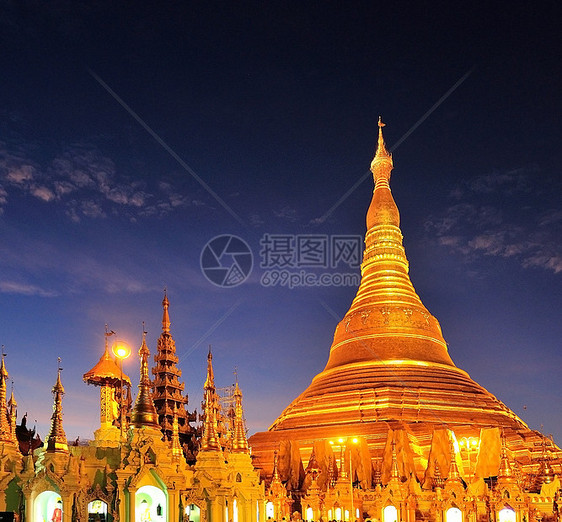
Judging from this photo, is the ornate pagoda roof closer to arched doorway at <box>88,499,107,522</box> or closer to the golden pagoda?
the golden pagoda

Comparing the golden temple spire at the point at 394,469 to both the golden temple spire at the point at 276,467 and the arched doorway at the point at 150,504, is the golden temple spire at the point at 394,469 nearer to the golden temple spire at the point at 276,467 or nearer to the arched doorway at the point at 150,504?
the golden temple spire at the point at 276,467

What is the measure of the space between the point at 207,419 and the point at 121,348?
361 inches

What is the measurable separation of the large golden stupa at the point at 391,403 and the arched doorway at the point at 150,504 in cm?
1574

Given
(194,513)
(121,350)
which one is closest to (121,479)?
(194,513)

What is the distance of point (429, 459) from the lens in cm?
3600

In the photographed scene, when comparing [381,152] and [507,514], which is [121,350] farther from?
[381,152]

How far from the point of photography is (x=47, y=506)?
2242 centimetres

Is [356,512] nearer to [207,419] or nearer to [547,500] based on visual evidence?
[547,500]

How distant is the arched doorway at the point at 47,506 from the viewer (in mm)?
22203

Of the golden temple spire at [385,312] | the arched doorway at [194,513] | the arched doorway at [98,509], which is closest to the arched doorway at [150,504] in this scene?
the arched doorway at [98,509]

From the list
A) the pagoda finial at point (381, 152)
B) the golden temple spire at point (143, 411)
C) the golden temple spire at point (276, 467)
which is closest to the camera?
the golden temple spire at point (143, 411)

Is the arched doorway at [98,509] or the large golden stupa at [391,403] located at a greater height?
the large golden stupa at [391,403]

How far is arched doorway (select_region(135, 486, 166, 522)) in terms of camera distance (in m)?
22.4

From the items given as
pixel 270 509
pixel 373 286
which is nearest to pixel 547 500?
pixel 270 509
